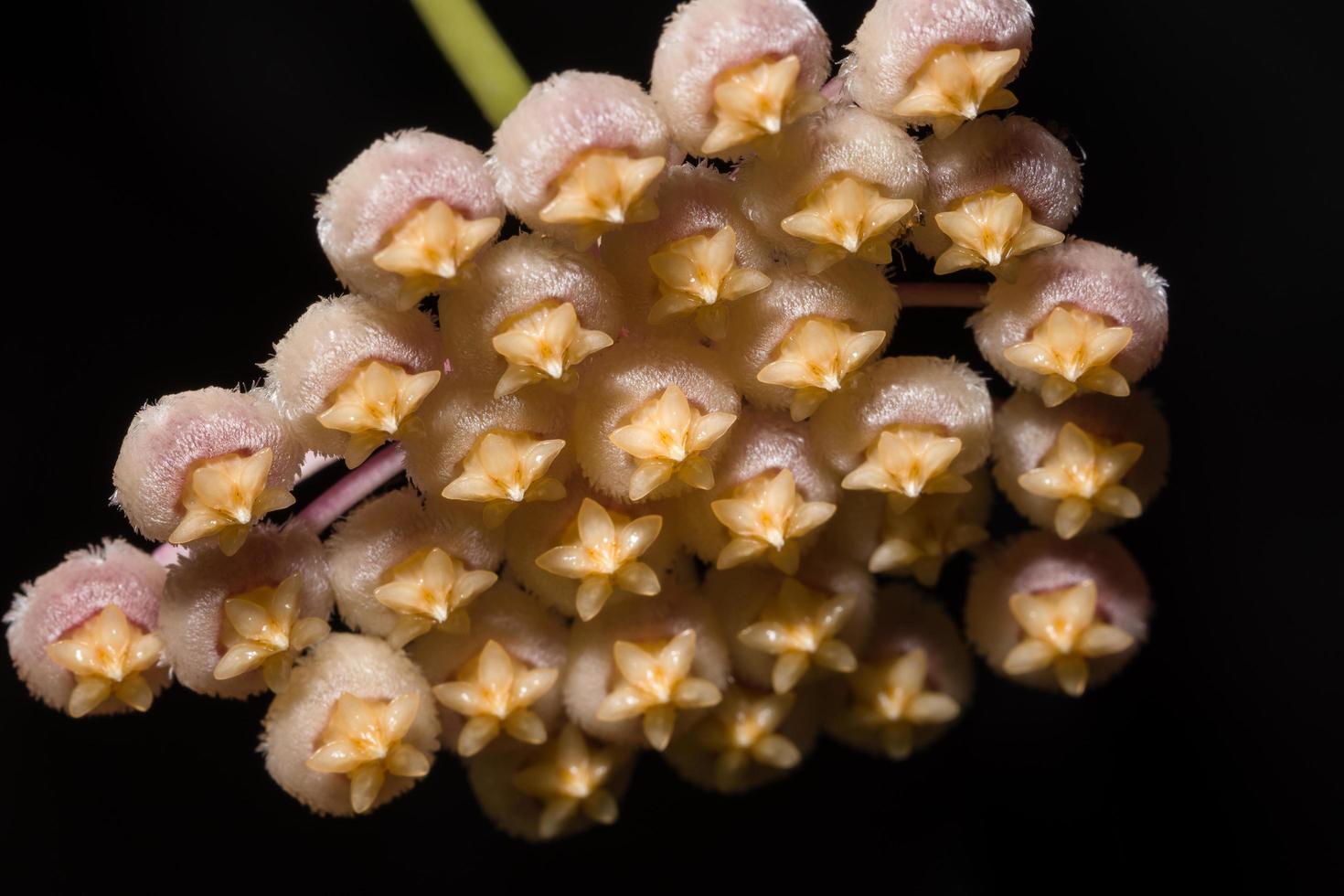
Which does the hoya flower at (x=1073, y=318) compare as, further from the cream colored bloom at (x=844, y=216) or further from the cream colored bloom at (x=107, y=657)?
the cream colored bloom at (x=107, y=657)

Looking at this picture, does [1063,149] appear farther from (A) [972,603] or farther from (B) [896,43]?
(A) [972,603]

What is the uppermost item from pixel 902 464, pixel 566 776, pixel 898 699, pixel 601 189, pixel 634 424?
pixel 601 189

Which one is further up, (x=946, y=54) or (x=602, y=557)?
(x=946, y=54)

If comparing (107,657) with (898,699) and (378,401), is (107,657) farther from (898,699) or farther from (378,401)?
(898,699)

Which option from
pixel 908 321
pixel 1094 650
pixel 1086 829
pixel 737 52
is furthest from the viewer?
pixel 1086 829

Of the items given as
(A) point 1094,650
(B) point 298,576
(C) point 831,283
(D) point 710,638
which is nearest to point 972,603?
(A) point 1094,650

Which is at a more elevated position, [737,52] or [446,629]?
[737,52]

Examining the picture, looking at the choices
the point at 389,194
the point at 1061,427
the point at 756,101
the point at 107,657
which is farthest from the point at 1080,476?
the point at 107,657

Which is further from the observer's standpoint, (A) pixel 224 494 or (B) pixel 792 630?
(B) pixel 792 630
